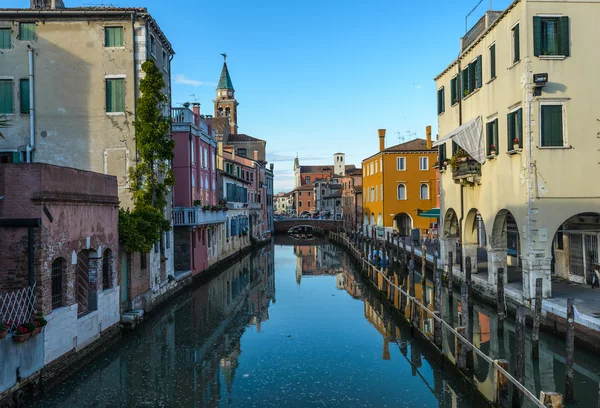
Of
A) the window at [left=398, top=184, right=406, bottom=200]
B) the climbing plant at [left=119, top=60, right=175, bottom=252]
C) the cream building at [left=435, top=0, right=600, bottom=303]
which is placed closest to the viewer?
the cream building at [left=435, top=0, right=600, bottom=303]

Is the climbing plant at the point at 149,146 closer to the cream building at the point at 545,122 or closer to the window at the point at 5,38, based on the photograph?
the window at the point at 5,38

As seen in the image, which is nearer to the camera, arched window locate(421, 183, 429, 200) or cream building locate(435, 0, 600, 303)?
cream building locate(435, 0, 600, 303)

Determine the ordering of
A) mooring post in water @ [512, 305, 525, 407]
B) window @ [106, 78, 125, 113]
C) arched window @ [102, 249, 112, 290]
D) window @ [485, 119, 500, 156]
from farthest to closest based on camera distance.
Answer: window @ [106, 78, 125, 113] < window @ [485, 119, 500, 156] < arched window @ [102, 249, 112, 290] < mooring post in water @ [512, 305, 525, 407]

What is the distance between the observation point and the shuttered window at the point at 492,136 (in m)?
18.4

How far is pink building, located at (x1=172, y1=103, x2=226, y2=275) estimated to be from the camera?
26719mm

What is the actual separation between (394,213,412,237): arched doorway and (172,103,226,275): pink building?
73.4 ft

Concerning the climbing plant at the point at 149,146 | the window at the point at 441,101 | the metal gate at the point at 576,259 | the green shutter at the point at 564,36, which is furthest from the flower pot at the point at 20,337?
the window at the point at 441,101

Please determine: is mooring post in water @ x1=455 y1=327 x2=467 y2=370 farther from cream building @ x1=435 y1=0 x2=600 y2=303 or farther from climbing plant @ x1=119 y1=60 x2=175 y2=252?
climbing plant @ x1=119 y1=60 x2=175 y2=252

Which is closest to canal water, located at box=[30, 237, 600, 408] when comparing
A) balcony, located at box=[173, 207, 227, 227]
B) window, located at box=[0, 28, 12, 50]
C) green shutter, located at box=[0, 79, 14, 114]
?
balcony, located at box=[173, 207, 227, 227]

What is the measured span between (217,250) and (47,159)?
1592 centimetres

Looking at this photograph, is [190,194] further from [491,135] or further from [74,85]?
[491,135]

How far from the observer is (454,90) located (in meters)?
23.5

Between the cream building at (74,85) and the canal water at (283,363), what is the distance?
3991 mm

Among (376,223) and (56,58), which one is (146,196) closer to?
(56,58)
